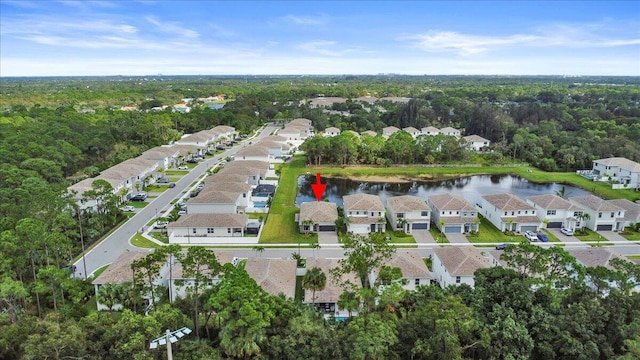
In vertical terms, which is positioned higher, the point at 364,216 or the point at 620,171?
the point at 620,171

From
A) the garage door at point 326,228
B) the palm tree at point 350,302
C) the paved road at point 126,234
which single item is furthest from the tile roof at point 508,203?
the paved road at point 126,234

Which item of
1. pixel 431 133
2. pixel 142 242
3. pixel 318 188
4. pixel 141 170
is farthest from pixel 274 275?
pixel 431 133

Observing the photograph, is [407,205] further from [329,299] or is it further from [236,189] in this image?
[236,189]

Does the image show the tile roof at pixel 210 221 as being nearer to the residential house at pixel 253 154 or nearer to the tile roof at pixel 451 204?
the tile roof at pixel 451 204

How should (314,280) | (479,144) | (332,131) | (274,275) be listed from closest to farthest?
(314,280), (274,275), (479,144), (332,131)

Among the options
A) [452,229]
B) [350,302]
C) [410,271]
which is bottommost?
[452,229]

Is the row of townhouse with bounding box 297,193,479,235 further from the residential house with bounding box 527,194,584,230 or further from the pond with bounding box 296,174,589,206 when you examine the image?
the pond with bounding box 296,174,589,206

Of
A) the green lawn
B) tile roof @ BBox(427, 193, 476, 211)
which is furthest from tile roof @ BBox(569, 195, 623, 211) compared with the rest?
the green lawn

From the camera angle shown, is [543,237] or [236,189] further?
[236,189]
